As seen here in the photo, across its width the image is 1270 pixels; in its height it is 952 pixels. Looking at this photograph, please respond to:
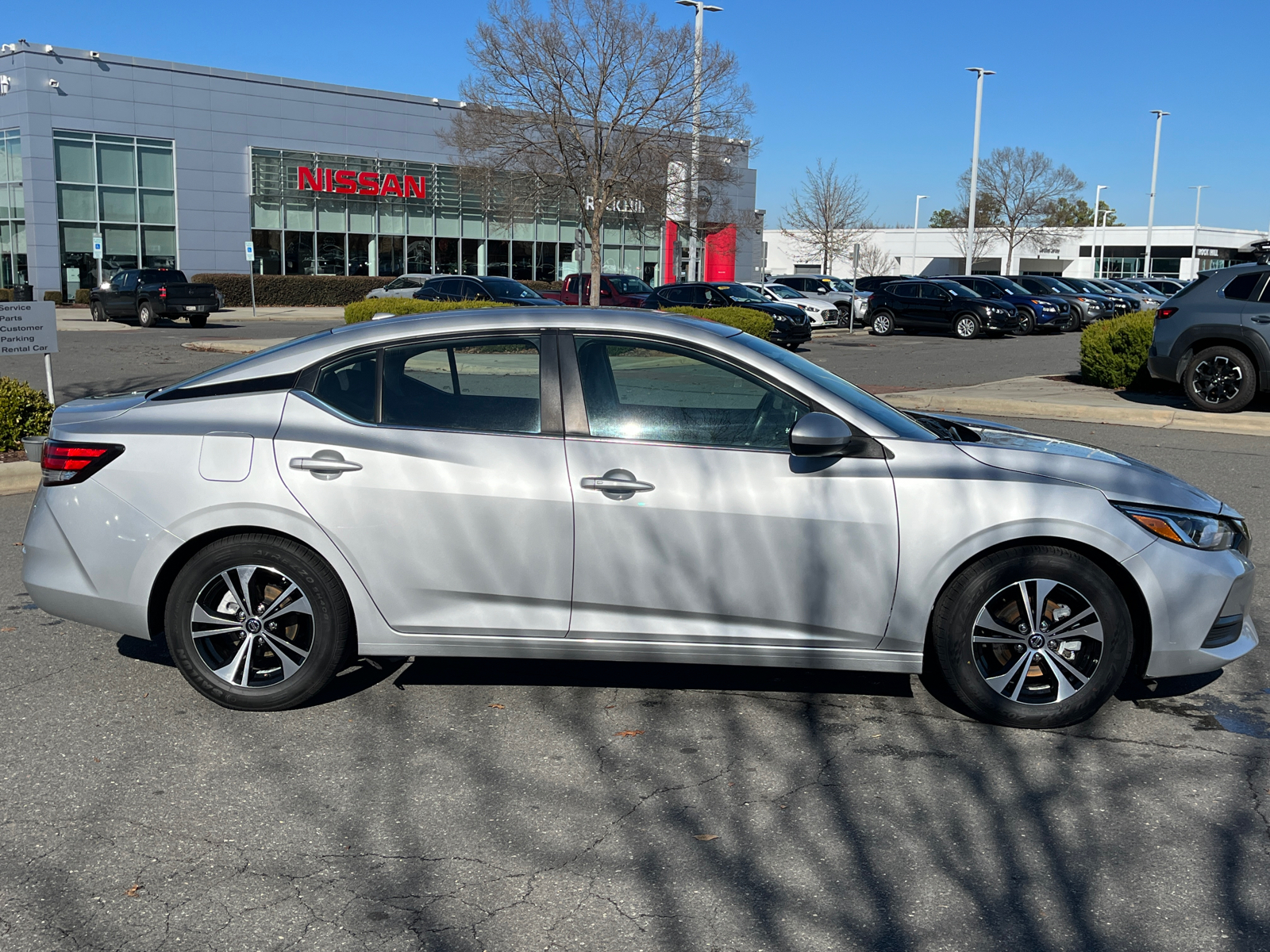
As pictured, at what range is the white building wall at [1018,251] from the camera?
277 feet

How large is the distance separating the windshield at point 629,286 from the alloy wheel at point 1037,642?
85.2ft

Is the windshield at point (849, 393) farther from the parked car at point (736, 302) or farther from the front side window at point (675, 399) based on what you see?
the parked car at point (736, 302)

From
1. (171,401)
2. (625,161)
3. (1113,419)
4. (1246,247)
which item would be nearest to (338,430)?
(171,401)

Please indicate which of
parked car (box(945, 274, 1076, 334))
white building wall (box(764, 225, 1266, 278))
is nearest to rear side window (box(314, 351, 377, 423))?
parked car (box(945, 274, 1076, 334))

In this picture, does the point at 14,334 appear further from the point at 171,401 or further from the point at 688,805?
the point at 688,805

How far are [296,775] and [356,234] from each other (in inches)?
1911

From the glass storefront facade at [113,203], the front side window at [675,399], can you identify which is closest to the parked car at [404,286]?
the glass storefront facade at [113,203]

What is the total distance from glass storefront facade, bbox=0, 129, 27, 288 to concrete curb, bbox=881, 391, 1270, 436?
38.2m

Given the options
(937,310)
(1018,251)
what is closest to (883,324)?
(937,310)

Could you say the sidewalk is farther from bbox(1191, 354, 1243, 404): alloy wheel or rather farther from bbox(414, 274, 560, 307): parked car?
bbox(414, 274, 560, 307): parked car

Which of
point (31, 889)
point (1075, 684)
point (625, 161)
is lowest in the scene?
point (31, 889)

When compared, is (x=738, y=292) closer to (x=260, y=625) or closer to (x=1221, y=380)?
(x=1221, y=380)

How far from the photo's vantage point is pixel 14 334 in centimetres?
1028

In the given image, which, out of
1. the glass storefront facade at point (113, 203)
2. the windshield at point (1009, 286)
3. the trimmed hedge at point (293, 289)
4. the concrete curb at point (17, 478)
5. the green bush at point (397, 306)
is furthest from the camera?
the trimmed hedge at point (293, 289)
